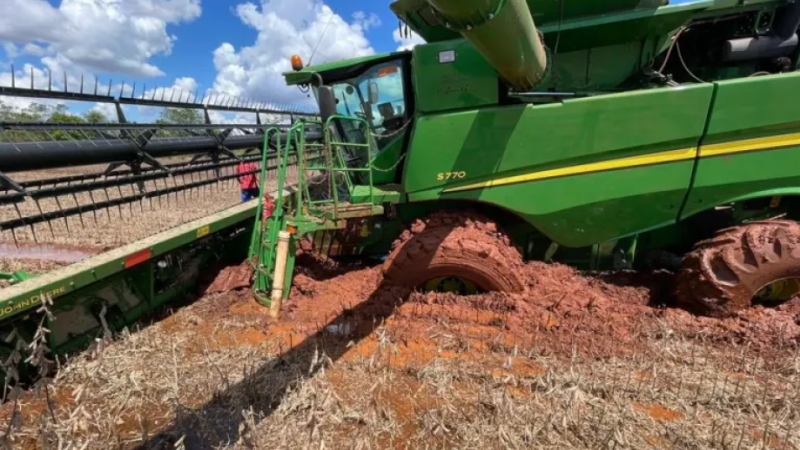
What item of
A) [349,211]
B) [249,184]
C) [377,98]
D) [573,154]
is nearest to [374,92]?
[377,98]

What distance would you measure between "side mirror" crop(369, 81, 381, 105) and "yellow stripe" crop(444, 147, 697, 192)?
3.92 ft

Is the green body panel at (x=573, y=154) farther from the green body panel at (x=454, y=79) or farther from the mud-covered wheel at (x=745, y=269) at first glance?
the mud-covered wheel at (x=745, y=269)

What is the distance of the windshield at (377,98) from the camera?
3852 mm

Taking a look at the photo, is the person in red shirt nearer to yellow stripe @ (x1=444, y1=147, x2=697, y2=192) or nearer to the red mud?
the red mud

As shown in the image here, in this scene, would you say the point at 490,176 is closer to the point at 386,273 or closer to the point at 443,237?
the point at 443,237

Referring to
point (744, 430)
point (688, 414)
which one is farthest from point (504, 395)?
point (744, 430)

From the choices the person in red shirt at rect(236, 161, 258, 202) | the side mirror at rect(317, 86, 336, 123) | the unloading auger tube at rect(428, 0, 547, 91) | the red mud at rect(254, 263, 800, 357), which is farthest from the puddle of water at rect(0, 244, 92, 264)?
the unloading auger tube at rect(428, 0, 547, 91)

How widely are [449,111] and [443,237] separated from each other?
1.01 meters

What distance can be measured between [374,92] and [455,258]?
167 cm

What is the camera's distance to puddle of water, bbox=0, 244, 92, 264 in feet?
17.6

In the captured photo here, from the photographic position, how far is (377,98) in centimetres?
394

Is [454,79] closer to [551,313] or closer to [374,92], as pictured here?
[374,92]

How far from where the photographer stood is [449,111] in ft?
11.5

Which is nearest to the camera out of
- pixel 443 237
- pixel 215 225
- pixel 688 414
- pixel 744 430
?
pixel 744 430
